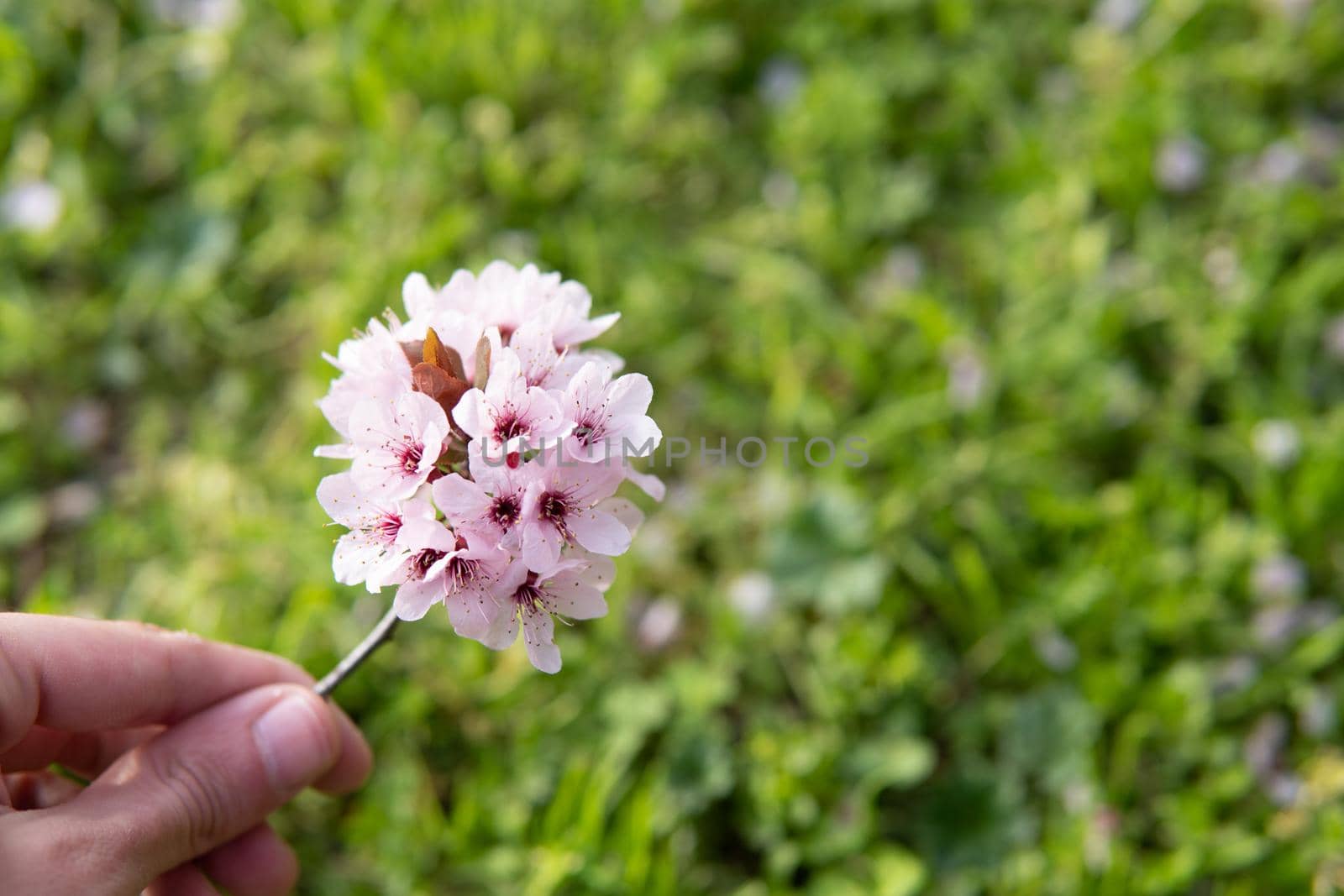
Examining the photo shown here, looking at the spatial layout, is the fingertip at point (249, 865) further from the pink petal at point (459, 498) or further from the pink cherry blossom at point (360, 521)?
the pink petal at point (459, 498)

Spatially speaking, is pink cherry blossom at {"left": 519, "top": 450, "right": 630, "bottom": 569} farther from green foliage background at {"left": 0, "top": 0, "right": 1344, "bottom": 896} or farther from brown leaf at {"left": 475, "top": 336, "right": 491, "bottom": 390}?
green foliage background at {"left": 0, "top": 0, "right": 1344, "bottom": 896}

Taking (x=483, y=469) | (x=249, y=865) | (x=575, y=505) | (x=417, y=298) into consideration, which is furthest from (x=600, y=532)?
(x=249, y=865)

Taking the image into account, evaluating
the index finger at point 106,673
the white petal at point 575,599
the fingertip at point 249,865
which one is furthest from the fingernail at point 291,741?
the white petal at point 575,599

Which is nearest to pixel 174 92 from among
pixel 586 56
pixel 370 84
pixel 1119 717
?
pixel 370 84

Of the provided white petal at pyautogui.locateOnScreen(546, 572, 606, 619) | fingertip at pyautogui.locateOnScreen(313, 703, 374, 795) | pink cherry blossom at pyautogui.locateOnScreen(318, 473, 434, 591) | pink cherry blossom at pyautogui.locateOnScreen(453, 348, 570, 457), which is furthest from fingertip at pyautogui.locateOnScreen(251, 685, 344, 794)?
pink cherry blossom at pyautogui.locateOnScreen(453, 348, 570, 457)

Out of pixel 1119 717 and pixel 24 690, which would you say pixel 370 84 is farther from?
pixel 1119 717
